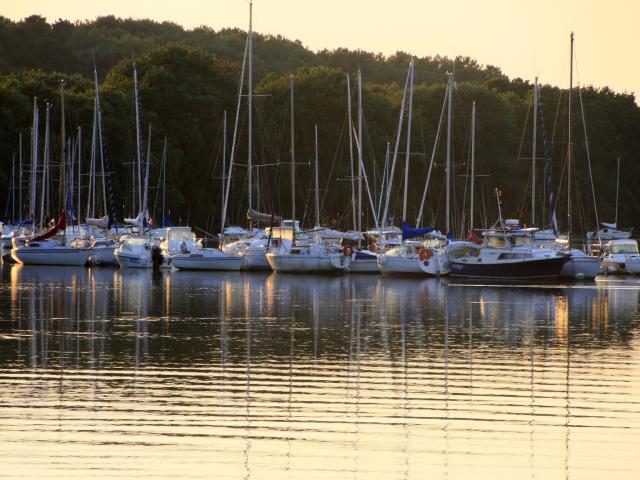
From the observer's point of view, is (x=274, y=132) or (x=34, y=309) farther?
(x=274, y=132)

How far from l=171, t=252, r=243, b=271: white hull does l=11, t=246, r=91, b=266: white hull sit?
24.2ft

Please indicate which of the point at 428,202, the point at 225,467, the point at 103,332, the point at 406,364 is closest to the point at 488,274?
the point at 103,332

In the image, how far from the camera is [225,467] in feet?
56.1

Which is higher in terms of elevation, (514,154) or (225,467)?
(514,154)

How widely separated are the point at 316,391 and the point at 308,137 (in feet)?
316

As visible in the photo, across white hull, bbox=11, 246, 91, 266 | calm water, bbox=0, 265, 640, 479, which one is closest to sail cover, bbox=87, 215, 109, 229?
white hull, bbox=11, 246, 91, 266

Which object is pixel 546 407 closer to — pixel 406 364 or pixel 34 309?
pixel 406 364

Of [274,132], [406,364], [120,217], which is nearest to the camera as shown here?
[406,364]

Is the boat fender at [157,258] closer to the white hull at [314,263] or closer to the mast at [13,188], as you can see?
the white hull at [314,263]

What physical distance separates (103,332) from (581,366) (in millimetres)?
12639

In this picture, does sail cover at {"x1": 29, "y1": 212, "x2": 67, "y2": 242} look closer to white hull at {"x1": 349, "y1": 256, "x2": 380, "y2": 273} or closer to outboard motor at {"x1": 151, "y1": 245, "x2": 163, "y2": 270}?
outboard motor at {"x1": 151, "y1": 245, "x2": 163, "y2": 270}

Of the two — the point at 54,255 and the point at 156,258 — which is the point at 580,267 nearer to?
the point at 156,258

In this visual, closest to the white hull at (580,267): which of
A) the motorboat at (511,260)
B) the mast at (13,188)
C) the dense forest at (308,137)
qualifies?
the motorboat at (511,260)

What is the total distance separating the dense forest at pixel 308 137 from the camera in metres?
101
